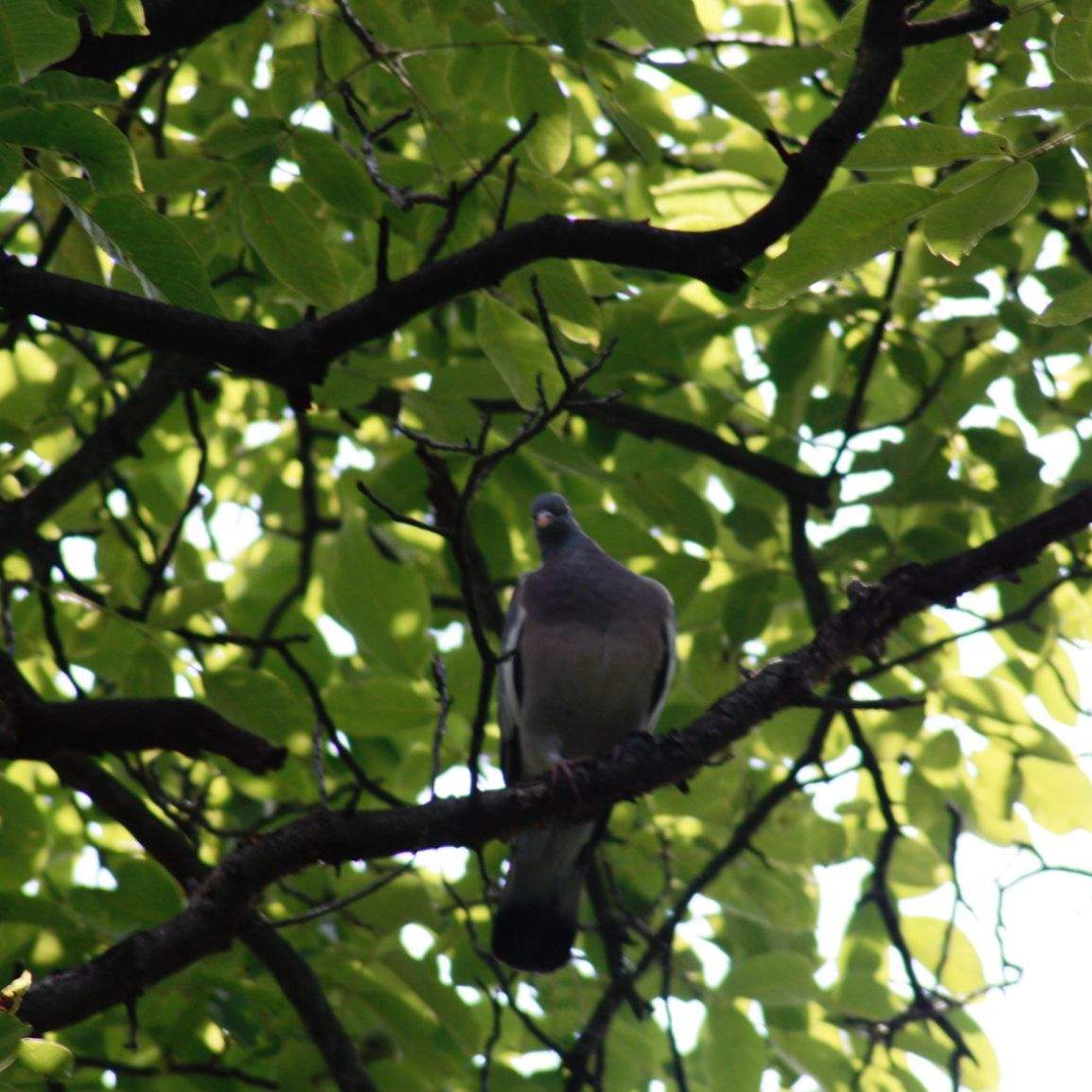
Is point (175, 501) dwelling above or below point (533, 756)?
above

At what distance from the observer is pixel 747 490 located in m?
5.02

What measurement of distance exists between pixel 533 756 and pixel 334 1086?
1615 mm

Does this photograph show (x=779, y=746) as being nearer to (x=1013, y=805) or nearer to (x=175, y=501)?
(x=1013, y=805)

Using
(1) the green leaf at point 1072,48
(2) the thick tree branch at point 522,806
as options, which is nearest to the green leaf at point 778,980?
(2) the thick tree branch at point 522,806

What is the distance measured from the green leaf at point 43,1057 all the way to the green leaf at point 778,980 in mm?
2547

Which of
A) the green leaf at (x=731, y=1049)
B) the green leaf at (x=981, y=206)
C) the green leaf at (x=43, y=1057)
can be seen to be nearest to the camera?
the green leaf at (x=43, y=1057)

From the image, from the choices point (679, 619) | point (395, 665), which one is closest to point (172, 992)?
point (395, 665)

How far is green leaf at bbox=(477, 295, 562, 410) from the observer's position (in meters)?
3.16

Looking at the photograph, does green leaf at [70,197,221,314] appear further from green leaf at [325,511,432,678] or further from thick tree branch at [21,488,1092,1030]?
green leaf at [325,511,432,678]

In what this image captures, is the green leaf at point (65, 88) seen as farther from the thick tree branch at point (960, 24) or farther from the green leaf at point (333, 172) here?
the thick tree branch at point (960, 24)

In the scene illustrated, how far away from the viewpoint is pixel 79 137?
205 cm

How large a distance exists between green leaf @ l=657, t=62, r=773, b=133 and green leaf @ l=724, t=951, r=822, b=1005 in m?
2.53

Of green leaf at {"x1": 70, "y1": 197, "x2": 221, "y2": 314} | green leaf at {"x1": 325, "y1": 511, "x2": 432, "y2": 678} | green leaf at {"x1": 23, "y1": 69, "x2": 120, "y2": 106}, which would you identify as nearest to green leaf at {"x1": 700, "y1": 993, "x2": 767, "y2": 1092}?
green leaf at {"x1": 325, "y1": 511, "x2": 432, "y2": 678}

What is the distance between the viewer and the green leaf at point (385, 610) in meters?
3.74
